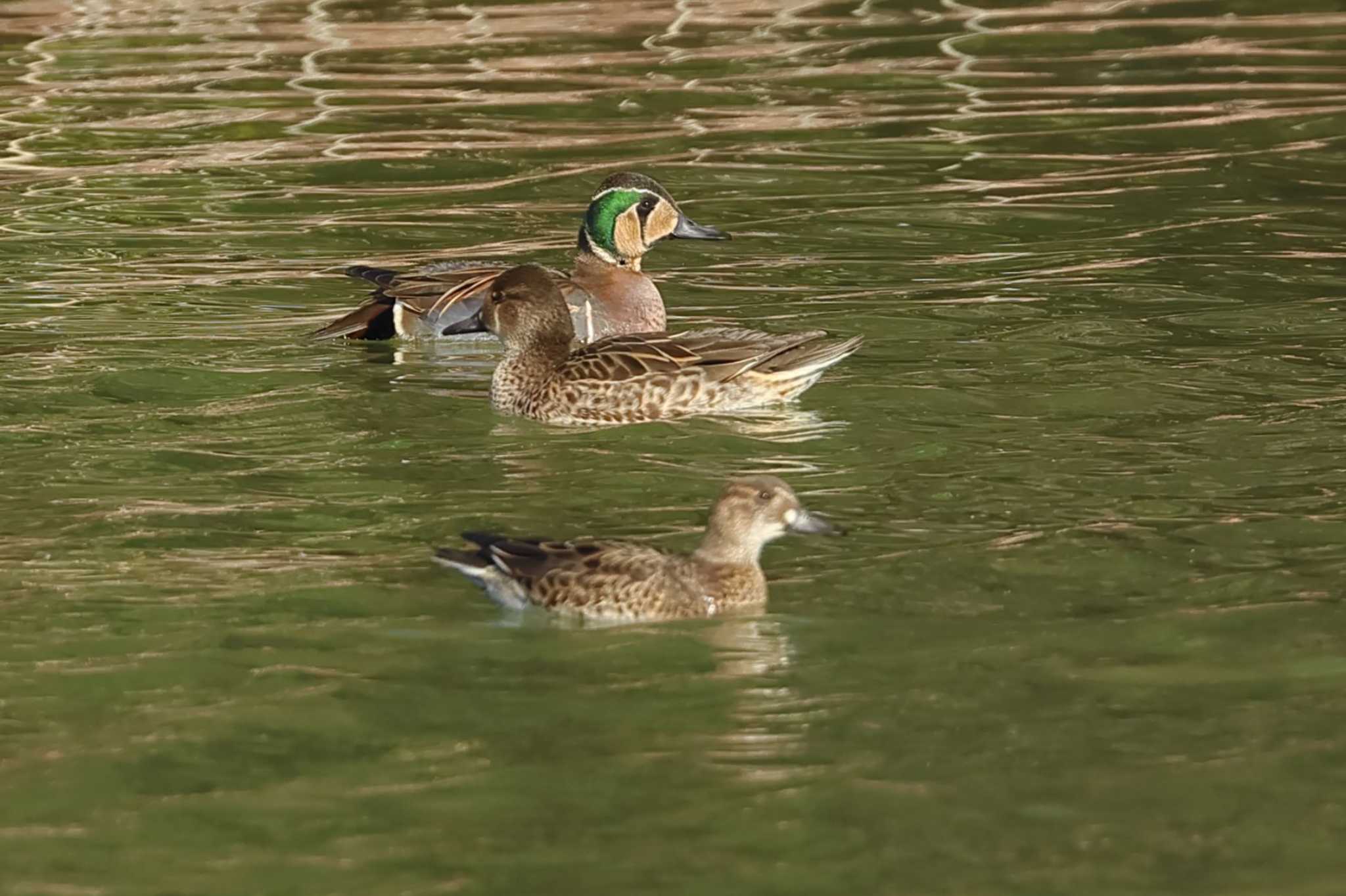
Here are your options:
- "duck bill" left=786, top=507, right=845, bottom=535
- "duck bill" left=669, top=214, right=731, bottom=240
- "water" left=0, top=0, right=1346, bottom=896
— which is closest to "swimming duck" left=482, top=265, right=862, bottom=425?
"water" left=0, top=0, right=1346, bottom=896

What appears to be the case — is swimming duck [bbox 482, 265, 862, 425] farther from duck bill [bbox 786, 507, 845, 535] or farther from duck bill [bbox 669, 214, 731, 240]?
duck bill [bbox 786, 507, 845, 535]

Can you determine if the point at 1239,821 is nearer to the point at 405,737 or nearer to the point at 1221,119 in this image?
the point at 405,737

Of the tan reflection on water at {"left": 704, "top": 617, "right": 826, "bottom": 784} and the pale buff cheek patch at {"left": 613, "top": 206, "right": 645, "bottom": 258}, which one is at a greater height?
the pale buff cheek patch at {"left": 613, "top": 206, "right": 645, "bottom": 258}

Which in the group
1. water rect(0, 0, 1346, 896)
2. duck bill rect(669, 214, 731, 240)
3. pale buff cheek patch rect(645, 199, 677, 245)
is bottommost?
water rect(0, 0, 1346, 896)

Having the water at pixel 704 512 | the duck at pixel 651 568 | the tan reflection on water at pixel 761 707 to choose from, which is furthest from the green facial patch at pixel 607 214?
the tan reflection on water at pixel 761 707

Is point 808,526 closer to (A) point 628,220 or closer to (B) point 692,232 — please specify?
(A) point 628,220

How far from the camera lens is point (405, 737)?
24.6 feet

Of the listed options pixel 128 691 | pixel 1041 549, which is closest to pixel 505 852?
pixel 128 691

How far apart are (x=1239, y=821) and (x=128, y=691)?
3.33 meters

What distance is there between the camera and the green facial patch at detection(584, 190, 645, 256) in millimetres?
13852

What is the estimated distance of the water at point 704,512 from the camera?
6.90 m

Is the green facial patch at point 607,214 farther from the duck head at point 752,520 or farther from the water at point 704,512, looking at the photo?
the duck head at point 752,520

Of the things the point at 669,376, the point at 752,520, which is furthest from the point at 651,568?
the point at 669,376

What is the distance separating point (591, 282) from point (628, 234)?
0.34 m
